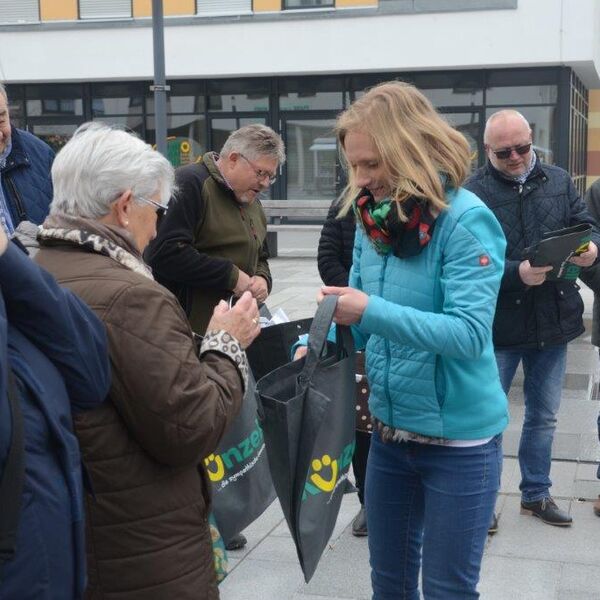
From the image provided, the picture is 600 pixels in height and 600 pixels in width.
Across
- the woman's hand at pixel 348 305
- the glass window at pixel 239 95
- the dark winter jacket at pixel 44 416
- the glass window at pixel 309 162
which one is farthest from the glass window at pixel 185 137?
the dark winter jacket at pixel 44 416

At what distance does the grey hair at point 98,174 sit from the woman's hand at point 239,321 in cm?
37

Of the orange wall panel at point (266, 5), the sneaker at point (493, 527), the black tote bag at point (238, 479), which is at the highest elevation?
the orange wall panel at point (266, 5)

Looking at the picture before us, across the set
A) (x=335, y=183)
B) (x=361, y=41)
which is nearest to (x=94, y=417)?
(x=361, y=41)

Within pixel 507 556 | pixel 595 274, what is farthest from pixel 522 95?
pixel 507 556

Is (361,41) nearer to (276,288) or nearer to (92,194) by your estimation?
(276,288)

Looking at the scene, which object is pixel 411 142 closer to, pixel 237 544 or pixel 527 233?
pixel 527 233

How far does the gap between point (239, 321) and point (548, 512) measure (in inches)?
106

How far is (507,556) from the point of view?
4.27 meters

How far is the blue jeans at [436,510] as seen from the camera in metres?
2.67

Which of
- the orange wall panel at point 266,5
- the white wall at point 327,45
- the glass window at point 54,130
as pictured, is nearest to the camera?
the white wall at point 327,45

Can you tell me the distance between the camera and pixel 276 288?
42.7ft

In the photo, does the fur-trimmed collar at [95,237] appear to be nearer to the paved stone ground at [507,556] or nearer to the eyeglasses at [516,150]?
the paved stone ground at [507,556]

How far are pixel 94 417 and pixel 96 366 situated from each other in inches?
10.1

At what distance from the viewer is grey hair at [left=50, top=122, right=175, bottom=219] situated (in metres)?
2.33
